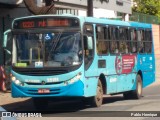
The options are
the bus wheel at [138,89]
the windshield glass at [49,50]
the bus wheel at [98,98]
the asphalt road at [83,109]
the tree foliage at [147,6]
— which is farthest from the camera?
the tree foliage at [147,6]

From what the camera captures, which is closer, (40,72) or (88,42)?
(40,72)

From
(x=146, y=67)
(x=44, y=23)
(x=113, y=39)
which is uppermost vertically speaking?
(x=44, y=23)

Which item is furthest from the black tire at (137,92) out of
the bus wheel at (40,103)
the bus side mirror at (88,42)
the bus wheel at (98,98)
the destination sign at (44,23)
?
the destination sign at (44,23)

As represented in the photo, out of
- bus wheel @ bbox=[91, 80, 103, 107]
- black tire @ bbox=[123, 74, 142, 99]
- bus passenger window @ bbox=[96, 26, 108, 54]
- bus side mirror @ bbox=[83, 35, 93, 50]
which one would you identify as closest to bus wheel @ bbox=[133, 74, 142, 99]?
black tire @ bbox=[123, 74, 142, 99]

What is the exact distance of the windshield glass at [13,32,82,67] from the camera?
14195 millimetres

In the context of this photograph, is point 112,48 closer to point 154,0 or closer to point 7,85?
point 7,85

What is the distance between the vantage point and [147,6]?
57.4m

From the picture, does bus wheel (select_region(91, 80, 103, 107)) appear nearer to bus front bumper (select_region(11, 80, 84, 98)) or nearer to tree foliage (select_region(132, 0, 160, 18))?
bus front bumper (select_region(11, 80, 84, 98))

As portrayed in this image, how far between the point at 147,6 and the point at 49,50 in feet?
145

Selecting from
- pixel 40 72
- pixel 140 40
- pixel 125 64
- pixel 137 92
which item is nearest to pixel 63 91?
pixel 40 72

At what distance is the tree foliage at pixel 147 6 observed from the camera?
56.7 metres

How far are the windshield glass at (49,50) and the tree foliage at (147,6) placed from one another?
141ft

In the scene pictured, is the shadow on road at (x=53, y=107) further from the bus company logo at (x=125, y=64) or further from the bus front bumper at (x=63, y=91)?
the bus company logo at (x=125, y=64)

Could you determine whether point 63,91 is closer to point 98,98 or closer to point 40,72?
point 40,72
